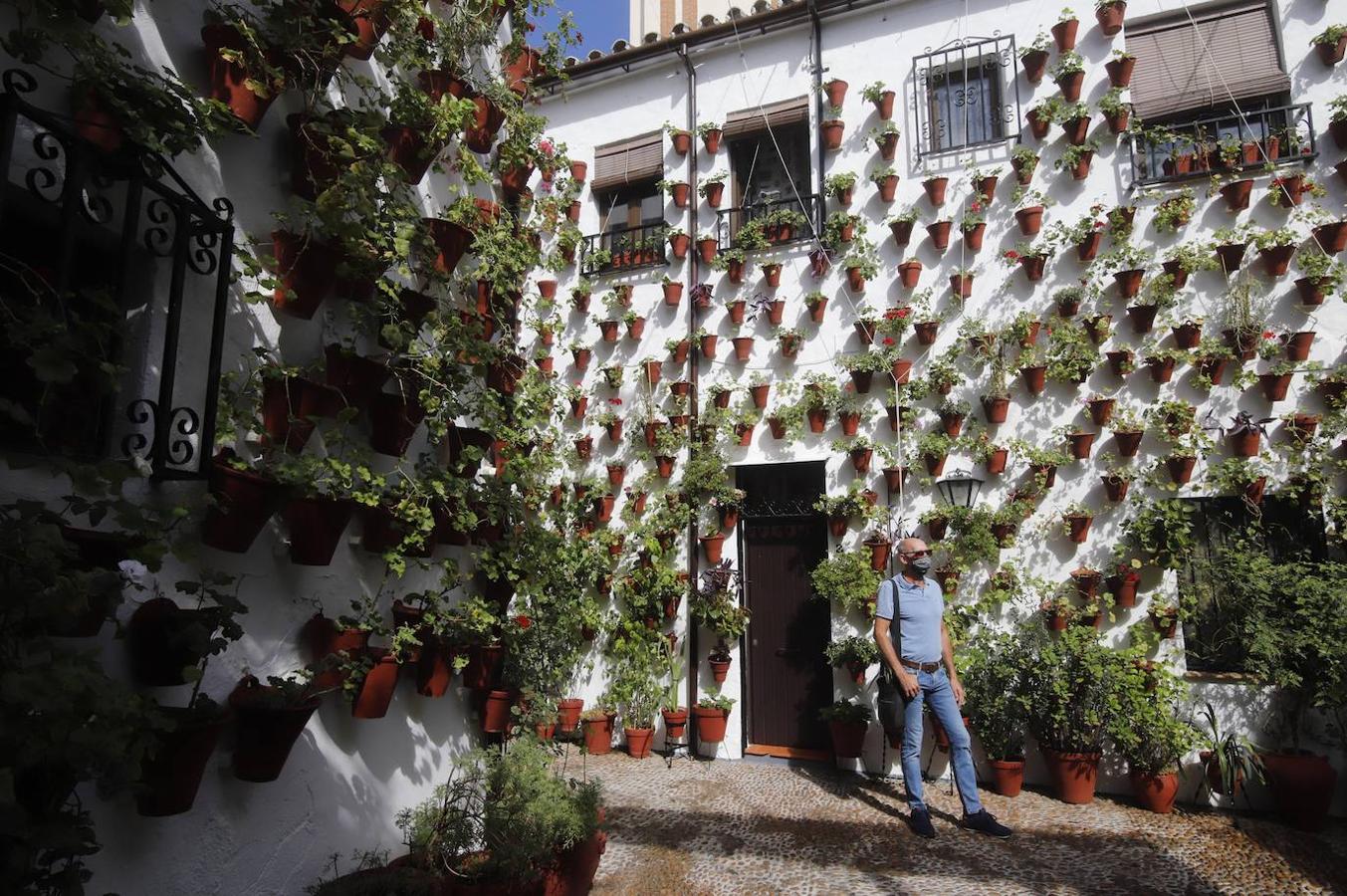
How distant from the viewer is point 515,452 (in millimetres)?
4016

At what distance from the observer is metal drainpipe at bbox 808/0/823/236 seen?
7.24 m

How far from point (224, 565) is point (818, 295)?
5.79 metres

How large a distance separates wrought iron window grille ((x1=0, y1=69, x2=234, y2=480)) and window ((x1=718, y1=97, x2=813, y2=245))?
5917 millimetres

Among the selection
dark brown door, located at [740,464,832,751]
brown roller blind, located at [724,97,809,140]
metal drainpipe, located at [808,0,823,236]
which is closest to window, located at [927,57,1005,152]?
metal drainpipe, located at [808,0,823,236]

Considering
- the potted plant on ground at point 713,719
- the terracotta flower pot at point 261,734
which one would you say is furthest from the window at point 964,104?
the terracotta flower pot at point 261,734

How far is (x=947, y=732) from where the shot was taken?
497cm

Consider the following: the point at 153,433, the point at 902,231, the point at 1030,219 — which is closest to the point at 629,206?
the point at 902,231

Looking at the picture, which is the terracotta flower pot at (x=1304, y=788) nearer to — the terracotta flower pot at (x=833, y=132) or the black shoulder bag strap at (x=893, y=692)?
the black shoulder bag strap at (x=893, y=692)

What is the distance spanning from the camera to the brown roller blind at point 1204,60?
19.8ft

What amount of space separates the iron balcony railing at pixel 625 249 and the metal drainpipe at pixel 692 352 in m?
0.33

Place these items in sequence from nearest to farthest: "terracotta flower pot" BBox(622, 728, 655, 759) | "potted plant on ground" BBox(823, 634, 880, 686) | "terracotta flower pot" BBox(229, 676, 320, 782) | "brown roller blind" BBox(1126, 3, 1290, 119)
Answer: "terracotta flower pot" BBox(229, 676, 320, 782), "brown roller blind" BBox(1126, 3, 1290, 119), "potted plant on ground" BBox(823, 634, 880, 686), "terracotta flower pot" BBox(622, 728, 655, 759)

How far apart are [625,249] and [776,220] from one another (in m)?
1.83

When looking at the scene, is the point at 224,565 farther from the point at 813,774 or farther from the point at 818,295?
the point at 818,295

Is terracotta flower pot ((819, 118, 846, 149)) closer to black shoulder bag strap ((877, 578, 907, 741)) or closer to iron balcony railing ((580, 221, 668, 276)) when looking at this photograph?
iron balcony railing ((580, 221, 668, 276))
